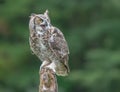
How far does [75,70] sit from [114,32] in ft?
3.33

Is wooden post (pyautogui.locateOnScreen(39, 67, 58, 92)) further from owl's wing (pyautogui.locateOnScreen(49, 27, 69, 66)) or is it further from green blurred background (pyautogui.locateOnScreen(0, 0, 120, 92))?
green blurred background (pyautogui.locateOnScreen(0, 0, 120, 92))

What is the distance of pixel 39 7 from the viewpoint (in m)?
14.2

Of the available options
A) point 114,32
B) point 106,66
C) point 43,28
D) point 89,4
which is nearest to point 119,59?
point 106,66

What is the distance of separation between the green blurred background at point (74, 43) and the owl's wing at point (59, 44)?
339 inches

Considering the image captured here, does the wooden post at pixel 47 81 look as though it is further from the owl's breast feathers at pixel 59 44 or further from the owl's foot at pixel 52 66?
the owl's breast feathers at pixel 59 44

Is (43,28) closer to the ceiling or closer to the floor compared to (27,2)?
closer to the ceiling

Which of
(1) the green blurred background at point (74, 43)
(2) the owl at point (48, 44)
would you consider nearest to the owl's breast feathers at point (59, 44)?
(2) the owl at point (48, 44)

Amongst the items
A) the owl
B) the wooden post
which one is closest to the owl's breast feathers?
the owl

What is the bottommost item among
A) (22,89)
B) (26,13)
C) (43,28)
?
(22,89)

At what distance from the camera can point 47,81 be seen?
4.19 metres

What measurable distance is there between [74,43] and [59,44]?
9.99m

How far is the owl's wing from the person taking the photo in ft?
14.2

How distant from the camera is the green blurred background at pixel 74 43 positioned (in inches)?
525

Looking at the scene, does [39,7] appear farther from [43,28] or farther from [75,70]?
[43,28]
